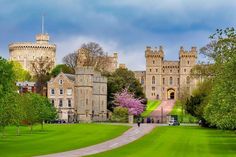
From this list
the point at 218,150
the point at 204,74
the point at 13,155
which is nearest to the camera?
the point at 13,155

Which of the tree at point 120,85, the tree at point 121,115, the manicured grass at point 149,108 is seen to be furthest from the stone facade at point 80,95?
the manicured grass at point 149,108

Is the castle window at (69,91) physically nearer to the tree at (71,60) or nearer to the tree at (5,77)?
the tree at (71,60)

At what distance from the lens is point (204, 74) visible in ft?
278

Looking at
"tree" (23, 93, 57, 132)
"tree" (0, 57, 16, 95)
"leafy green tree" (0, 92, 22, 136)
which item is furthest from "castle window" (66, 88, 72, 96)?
"tree" (0, 57, 16, 95)

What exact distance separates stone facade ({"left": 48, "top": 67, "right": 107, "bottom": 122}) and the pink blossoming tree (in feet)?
12.0

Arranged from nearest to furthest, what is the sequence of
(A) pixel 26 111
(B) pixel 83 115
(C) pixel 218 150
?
(C) pixel 218 150, (A) pixel 26 111, (B) pixel 83 115

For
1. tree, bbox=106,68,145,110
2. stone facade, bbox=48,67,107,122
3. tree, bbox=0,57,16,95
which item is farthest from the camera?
tree, bbox=106,68,145,110

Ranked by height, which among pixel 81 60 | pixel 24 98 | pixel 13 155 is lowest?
pixel 13 155

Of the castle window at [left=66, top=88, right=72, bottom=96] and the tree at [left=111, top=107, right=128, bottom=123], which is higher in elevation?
the castle window at [left=66, top=88, right=72, bottom=96]

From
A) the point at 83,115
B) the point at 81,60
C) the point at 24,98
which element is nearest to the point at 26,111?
the point at 24,98

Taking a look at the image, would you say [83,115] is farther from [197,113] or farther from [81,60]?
[197,113]

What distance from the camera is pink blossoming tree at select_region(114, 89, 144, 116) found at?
400ft

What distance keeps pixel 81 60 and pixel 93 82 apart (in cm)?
2132

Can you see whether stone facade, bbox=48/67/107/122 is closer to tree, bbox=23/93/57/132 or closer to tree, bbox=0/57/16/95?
tree, bbox=23/93/57/132
